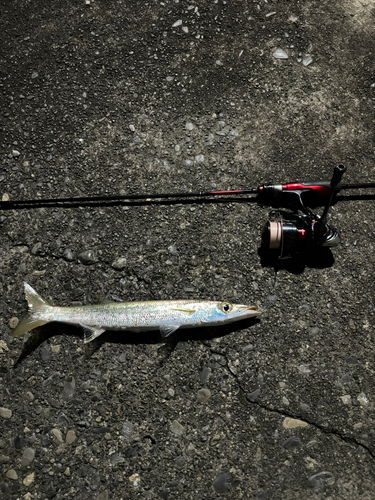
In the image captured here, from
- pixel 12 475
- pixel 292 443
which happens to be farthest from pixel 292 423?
pixel 12 475

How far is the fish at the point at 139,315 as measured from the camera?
276cm

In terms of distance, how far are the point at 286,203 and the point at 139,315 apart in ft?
4.87

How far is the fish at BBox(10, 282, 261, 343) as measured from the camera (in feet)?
9.06

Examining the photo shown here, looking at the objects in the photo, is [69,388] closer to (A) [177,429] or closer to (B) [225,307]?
(A) [177,429]

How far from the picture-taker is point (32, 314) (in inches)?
111

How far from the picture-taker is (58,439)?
9.08ft

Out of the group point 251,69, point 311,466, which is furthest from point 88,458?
point 251,69

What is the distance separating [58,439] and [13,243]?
1.53 meters

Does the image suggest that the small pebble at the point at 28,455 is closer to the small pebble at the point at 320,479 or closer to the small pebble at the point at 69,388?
the small pebble at the point at 69,388

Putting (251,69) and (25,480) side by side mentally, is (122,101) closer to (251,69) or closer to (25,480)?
(251,69)

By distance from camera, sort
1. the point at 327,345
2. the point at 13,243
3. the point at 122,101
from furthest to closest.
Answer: the point at 122,101 → the point at 13,243 → the point at 327,345

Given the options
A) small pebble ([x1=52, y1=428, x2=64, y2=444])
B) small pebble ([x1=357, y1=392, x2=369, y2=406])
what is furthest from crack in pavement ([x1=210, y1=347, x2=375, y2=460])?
small pebble ([x1=52, y1=428, x2=64, y2=444])

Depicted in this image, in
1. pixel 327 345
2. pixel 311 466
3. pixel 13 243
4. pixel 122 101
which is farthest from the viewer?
pixel 122 101

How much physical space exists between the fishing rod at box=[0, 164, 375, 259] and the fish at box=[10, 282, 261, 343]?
1.86 feet
